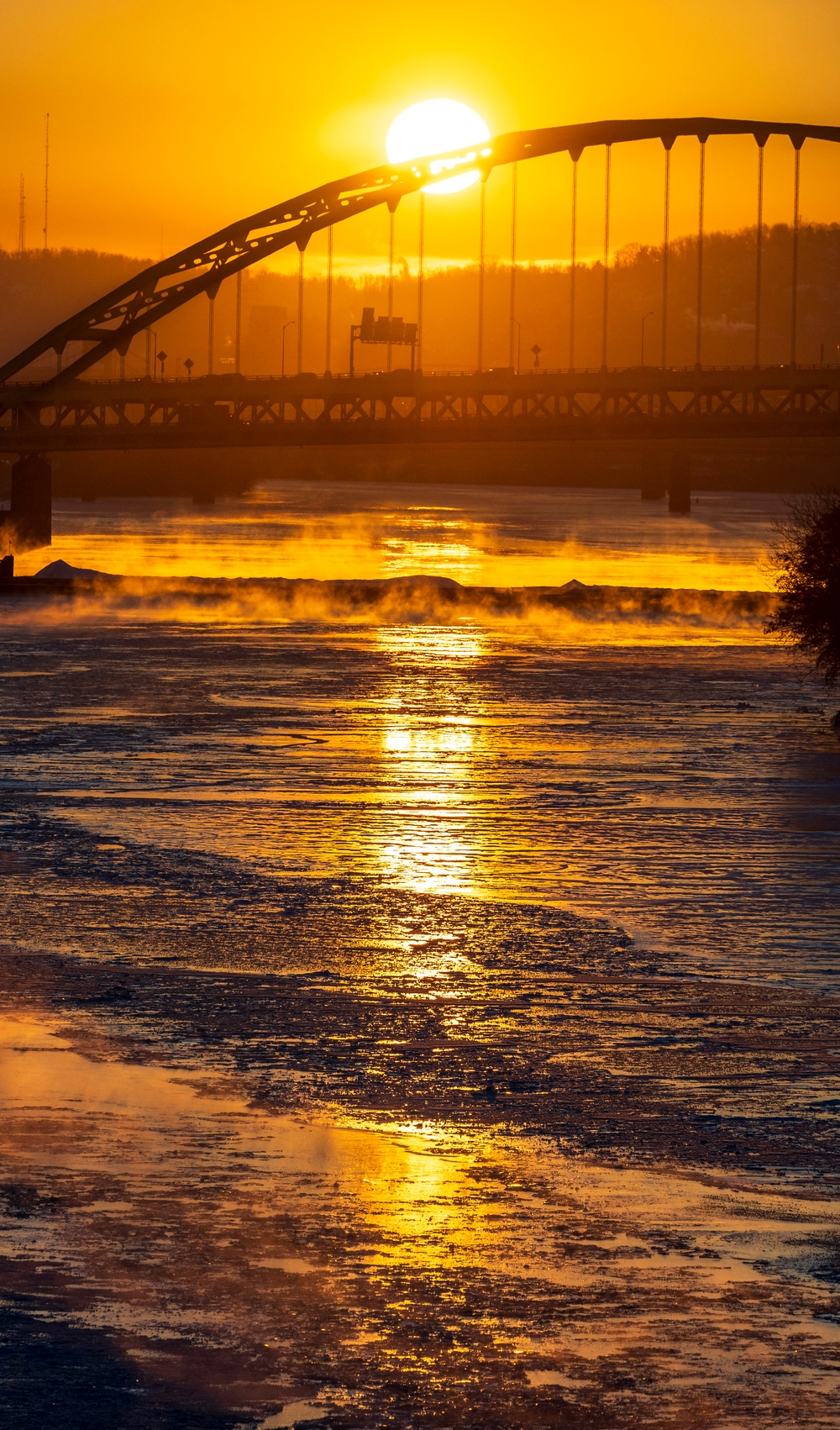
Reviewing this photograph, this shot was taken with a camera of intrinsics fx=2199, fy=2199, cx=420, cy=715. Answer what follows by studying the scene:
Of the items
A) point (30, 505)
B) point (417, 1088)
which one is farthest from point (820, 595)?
point (30, 505)

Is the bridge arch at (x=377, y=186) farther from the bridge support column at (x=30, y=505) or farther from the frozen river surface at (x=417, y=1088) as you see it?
the frozen river surface at (x=417, y=1088)

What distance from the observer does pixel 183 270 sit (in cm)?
10569

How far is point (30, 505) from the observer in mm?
109438

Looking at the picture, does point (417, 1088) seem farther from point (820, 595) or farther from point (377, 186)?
point (377, 186)

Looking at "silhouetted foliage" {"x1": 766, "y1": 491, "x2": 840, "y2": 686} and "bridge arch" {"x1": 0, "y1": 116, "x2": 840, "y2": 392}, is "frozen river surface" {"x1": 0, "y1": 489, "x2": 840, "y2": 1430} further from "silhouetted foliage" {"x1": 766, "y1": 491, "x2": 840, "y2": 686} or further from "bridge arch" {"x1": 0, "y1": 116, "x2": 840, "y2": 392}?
"bridge arch" {"x1": 0, "y1": 116, "x2": 840, "y2": 392}

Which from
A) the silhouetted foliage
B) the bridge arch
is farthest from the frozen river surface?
the bridge arch

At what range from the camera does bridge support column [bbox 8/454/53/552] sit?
107312 mm

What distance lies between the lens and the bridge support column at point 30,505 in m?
107

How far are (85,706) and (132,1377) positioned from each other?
2767 centimetres

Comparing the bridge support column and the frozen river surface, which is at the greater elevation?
the bridge support column

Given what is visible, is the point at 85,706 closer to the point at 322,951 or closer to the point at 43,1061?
the point at 322,951

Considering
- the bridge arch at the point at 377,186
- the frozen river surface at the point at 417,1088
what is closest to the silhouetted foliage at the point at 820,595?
the frozen river surface at the point at 417,1088

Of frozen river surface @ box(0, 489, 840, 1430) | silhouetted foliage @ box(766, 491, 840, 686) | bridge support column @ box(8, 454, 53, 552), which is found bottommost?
frozen river surface @ box(0, 489, 840, 1430)

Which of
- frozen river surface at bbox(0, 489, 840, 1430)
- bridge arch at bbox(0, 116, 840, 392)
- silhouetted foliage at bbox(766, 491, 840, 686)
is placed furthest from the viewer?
bridge arch at bbox(0, 116, 840, 392)
